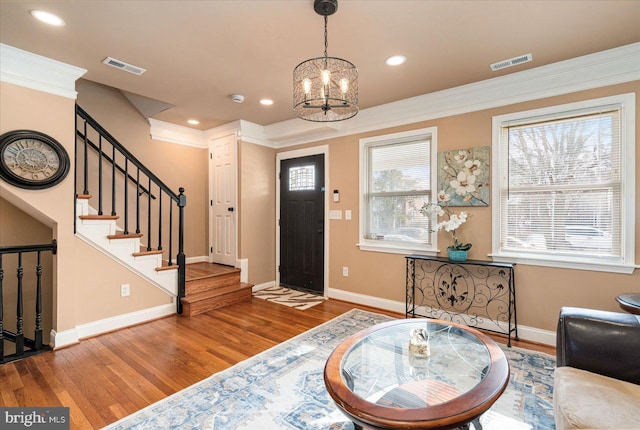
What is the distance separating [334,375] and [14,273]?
3700 millimetres

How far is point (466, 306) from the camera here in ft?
11.0

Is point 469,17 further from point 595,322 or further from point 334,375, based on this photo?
point 334,375

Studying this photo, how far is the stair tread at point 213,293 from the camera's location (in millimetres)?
3710

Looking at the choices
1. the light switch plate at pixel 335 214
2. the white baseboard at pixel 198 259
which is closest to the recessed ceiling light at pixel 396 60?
the light switch plate at pixel 335 214

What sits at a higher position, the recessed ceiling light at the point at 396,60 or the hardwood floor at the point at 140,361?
the recessed ceiling light at the point at 396,60

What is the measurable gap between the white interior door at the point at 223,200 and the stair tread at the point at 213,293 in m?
0.47

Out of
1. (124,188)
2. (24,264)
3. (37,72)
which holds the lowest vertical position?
(24,264)

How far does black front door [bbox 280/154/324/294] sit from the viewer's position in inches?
182

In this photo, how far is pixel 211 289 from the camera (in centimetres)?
403

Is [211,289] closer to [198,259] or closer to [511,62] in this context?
[198,259]

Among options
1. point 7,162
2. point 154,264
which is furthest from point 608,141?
point 7,162

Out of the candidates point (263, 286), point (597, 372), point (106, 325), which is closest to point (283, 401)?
point (597, 372)

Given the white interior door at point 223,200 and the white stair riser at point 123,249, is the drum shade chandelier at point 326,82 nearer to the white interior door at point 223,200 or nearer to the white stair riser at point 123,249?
the white stair riser at point 123,249

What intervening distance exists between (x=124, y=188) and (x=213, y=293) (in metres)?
1.95
